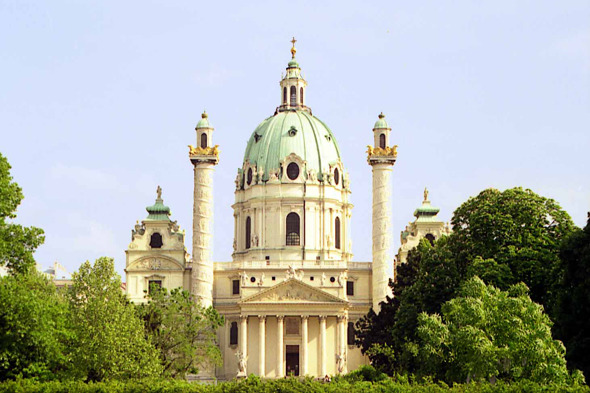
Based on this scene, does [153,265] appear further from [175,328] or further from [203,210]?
[175,328]

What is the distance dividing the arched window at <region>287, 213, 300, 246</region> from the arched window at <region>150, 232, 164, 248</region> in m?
14.0

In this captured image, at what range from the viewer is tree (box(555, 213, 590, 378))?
5016 cm

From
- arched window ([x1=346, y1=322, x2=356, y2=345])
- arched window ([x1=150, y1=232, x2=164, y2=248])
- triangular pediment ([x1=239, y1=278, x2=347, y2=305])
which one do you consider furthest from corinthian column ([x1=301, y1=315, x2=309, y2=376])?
arched window ([x1=150, y1=232, x2=164, y2=248])

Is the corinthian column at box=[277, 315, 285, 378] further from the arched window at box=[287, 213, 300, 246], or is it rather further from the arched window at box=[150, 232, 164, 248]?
the arched window at box=[150, 232, 164, 248]

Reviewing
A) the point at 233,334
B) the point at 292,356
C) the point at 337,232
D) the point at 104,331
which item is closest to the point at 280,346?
the point at 292,356

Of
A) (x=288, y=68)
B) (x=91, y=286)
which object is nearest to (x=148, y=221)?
(x=288, y=68)

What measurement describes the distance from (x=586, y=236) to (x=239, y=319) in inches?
2219

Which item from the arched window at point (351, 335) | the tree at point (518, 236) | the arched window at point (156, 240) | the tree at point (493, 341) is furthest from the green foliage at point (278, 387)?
the arched window at point (156, 240)

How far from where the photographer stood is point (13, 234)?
4612cm

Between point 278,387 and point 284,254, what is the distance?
6451 centimetres

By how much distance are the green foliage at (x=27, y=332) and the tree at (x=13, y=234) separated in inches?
30.8

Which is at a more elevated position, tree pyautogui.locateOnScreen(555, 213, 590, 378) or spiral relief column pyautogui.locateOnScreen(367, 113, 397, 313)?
spiral relief column pyautogui.locateOnScreen(367, 113, 397, 313)

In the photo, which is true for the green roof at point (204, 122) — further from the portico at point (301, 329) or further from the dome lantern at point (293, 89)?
the portico at point (301, 329)

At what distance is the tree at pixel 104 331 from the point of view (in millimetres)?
52719
